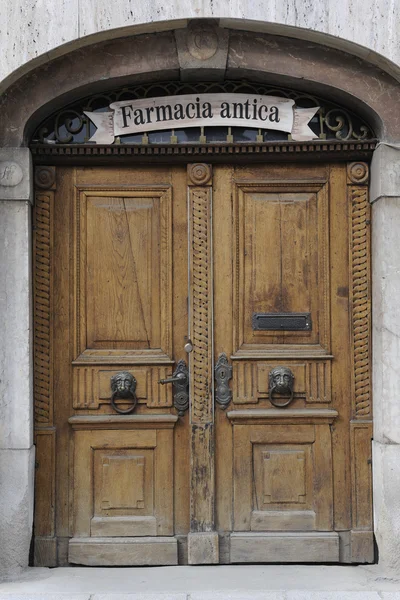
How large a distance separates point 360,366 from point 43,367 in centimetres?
210

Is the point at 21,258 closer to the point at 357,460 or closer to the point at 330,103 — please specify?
the point at 330,103

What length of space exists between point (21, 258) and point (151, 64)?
148 centimetres

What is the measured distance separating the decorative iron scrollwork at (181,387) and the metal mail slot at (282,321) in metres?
0.56

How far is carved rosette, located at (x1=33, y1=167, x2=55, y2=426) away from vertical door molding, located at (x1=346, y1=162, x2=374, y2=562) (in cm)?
202

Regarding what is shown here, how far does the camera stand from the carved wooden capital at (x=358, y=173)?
4699 mm

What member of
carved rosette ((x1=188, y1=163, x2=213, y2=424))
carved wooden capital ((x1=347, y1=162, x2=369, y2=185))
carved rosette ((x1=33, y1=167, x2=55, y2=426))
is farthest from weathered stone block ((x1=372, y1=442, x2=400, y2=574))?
carved rosette ((x1=33, y1=167, x2=55, y2=426))

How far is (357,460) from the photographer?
467 cm

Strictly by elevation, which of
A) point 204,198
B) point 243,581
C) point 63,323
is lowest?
point 243,581

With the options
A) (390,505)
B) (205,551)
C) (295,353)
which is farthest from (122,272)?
(390,505)

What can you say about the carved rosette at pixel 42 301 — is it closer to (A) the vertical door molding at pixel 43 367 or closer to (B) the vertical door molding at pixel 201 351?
(A) the vertical door molding at pixel 43 367

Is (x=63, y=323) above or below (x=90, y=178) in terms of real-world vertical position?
below

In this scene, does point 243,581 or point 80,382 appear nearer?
point 243,581

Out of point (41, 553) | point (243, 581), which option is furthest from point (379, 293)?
point (41, 553)

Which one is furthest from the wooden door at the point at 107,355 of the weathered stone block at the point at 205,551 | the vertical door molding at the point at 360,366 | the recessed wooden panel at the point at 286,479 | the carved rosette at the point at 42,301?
the vertical door molding at the point at 360,366
